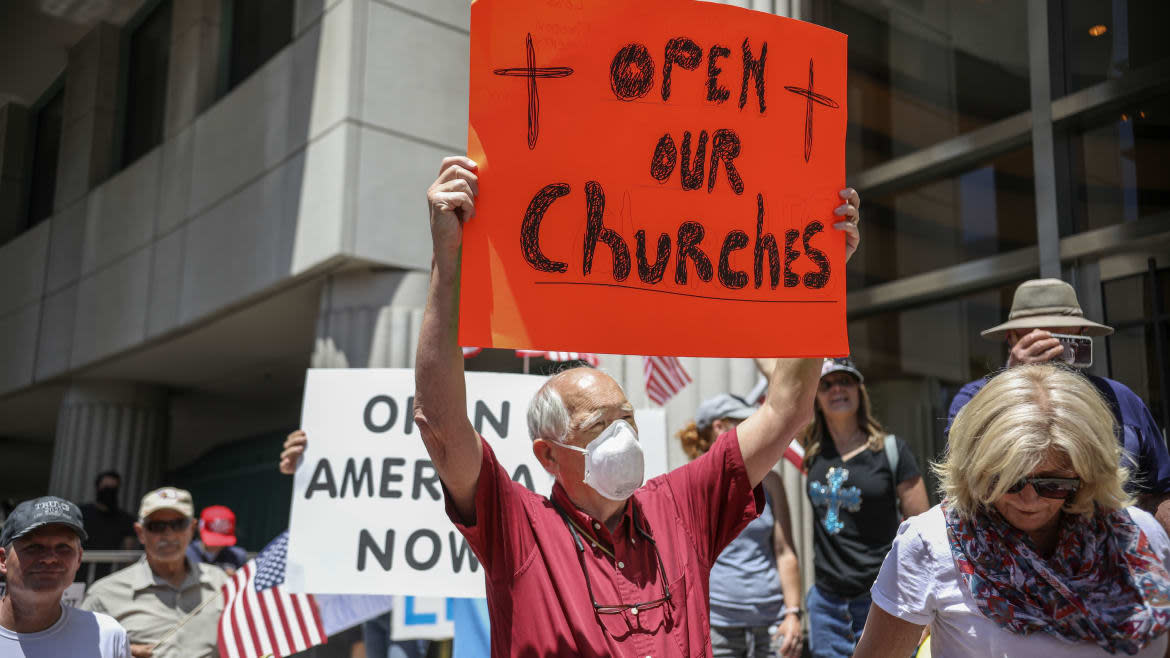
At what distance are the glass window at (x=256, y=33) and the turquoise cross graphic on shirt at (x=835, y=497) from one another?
8.18 m

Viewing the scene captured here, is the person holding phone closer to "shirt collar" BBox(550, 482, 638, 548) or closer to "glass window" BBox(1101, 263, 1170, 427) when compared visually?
"shirt collar" BBox(550, 482, 638, 548)

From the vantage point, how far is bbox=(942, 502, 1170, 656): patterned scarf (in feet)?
6.45

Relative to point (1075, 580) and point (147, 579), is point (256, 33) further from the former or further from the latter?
point (1075, 580)

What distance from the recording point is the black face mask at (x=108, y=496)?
10.8 m

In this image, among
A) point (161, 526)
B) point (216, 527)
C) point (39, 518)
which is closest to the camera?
point (39, 518)

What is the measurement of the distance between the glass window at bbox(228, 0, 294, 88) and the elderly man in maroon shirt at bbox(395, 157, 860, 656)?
9352mm

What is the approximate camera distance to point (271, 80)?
10750 mm

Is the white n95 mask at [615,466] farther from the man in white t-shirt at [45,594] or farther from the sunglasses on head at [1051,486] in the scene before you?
the man in white t-shirt at [45,594]

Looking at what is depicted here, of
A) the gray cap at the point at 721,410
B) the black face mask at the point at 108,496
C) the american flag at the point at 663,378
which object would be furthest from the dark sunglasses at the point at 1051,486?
the black face mask at the point at 108,496

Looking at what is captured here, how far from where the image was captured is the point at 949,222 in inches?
276

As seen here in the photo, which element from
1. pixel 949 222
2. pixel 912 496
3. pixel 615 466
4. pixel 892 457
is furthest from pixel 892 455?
pixel 949 222

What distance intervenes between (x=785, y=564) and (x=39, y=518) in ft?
9.95

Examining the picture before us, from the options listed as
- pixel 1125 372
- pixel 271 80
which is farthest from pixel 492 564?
pixel 271 80

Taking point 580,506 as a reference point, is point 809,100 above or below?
above
